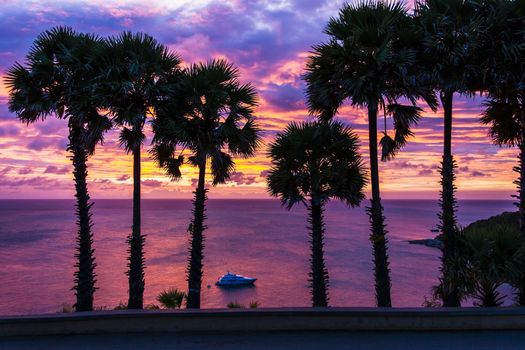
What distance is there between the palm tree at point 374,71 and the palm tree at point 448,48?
1.40 feet

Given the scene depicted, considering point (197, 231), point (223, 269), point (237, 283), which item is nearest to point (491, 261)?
point (197, 231)

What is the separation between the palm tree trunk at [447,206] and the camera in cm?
1298

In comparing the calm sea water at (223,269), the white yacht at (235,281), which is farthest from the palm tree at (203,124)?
the white yacht at (235,281)

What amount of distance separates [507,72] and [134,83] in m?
10.9

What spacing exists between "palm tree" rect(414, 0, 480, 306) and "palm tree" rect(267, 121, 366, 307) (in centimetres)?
309

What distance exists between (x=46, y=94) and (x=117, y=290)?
54.3 m

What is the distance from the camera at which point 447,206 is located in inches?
565

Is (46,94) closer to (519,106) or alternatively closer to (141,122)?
(141,122)

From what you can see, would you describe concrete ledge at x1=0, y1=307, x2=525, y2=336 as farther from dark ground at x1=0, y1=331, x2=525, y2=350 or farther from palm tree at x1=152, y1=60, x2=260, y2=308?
palm tree at x1=152, y1=60, x2=260, y2=308

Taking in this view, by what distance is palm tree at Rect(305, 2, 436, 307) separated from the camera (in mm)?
13625

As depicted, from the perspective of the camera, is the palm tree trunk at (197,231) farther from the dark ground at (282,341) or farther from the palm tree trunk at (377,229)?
the dark ground at (282,341)

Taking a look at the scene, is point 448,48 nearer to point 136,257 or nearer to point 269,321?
point 269,321

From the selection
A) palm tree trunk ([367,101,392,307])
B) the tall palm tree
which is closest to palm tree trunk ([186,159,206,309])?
palm tree trunk ([367,101,392,307])

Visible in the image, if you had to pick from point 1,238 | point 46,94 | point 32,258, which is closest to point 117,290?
point 32,258
